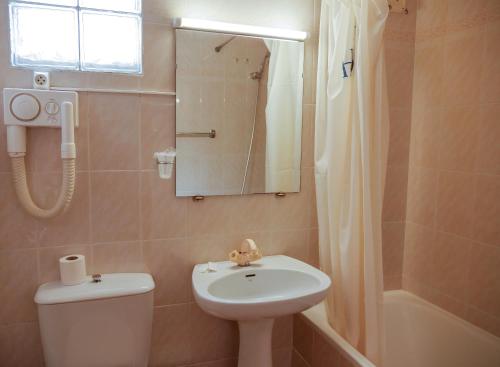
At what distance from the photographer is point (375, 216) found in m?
1.48

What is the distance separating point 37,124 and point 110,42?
436mm

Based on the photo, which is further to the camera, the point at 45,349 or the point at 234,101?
the point at 234,101

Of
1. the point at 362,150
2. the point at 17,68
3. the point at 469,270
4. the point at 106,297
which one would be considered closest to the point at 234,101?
the point at 362,150

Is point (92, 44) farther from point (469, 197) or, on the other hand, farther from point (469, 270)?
point (469, 270)

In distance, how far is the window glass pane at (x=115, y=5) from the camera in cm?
149

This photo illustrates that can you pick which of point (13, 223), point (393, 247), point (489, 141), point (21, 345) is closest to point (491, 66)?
point (489, 141)

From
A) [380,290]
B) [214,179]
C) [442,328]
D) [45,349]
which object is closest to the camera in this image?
[45,349]

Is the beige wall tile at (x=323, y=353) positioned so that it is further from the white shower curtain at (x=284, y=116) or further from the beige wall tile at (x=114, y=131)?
the beige wall tile at (x=114, y=131)

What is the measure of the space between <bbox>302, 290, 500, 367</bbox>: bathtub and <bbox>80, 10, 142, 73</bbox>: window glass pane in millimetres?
1381

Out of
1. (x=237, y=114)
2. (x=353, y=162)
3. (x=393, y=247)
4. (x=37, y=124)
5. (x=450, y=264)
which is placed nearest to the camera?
(x=37, y=124)

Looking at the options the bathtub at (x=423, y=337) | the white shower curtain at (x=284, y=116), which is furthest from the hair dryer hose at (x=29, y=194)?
the bathtub at (x=423, y=337)

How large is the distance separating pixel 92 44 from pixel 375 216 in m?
1.31

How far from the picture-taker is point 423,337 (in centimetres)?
191

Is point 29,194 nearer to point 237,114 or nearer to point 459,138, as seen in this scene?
point 237,114
